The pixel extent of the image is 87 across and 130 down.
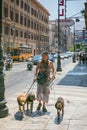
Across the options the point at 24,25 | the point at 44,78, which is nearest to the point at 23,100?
the point at 44,78

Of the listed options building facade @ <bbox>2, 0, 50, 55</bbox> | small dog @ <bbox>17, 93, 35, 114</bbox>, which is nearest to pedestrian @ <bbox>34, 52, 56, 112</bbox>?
small dog @ <bbox>17, 93, 35, 114</bbox>

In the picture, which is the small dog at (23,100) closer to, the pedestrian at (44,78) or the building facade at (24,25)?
the pedestrian at (44,78)

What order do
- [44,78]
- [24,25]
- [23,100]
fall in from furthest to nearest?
1. [24,25]
2. [44,78]
3. [23,100]

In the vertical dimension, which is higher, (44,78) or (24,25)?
(24,25)

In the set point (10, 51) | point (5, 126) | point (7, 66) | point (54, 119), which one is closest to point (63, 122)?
point (54, 119)

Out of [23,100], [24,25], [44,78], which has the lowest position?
[23,100]

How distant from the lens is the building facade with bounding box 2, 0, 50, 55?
7888 cm

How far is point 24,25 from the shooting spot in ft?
316

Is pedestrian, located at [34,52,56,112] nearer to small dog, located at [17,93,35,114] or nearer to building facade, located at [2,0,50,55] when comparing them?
small dog, located at [17,93,35,114]

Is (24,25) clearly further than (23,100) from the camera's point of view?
Yes

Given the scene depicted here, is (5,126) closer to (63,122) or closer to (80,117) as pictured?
(63,122)

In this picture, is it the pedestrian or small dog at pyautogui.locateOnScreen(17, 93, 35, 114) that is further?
the pedestrian

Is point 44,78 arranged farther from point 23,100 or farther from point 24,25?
point 24,25

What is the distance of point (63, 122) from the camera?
992 centimetres
